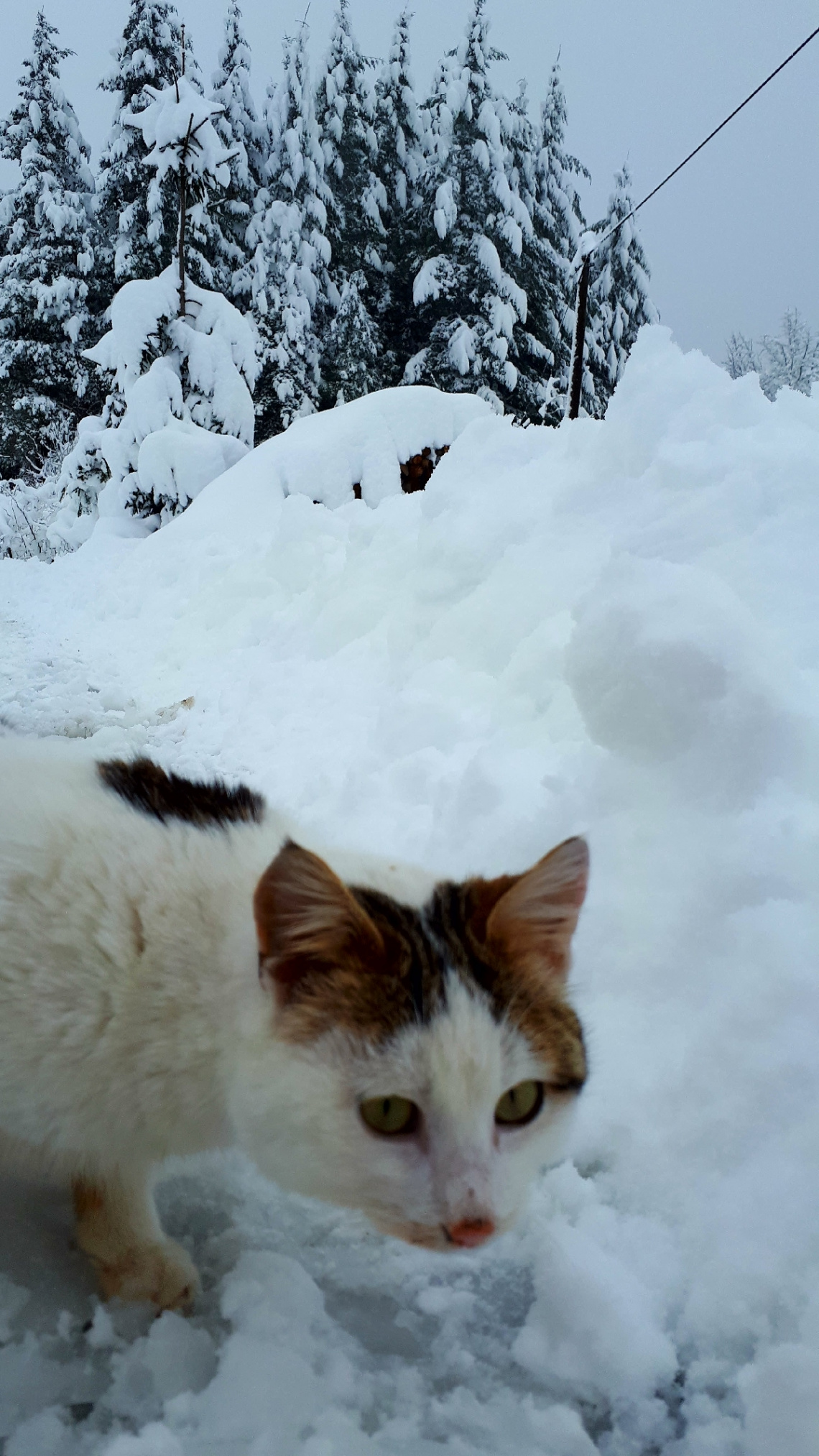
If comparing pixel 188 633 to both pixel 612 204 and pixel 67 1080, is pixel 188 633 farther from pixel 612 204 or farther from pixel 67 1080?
pixel 612 204

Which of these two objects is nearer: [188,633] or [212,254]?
[188,633]

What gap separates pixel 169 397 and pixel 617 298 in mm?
13005

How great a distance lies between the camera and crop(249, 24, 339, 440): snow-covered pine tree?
696 inches

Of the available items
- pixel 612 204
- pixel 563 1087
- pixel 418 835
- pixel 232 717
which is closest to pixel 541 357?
pixel 612 204

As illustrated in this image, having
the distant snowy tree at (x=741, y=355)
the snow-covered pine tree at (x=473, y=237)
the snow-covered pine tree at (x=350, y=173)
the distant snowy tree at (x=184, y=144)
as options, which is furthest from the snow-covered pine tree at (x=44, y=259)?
the distant snowy tree at (x=741, y=355)

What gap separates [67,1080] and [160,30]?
21533 millimetres

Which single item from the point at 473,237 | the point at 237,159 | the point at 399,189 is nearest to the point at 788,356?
the point at 473,237

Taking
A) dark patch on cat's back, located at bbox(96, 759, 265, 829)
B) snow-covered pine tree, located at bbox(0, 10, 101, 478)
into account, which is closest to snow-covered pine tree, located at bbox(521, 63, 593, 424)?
snow-covered pine tree, located at bbox(0, 10, 101, 478)

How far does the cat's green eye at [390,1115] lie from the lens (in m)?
1.17

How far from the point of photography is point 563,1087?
1302 mm

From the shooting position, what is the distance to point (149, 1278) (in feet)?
4.33

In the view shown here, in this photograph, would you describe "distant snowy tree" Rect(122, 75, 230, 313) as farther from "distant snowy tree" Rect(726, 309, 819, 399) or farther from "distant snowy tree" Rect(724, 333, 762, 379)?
"distant snowy tree" Rect(724, 333, 762, 379)

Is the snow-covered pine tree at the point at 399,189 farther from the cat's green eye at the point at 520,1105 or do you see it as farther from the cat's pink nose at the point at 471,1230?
the cat's pink nose at the point at 471,1230

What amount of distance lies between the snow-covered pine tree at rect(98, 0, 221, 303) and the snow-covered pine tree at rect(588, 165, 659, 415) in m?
9.15
